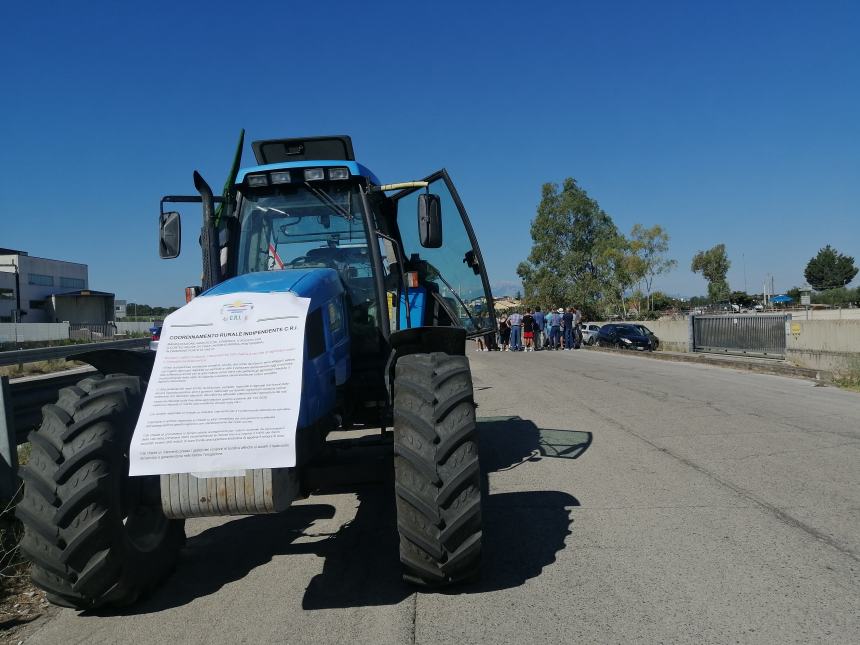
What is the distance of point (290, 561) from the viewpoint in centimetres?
478

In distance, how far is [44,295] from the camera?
61500 mm

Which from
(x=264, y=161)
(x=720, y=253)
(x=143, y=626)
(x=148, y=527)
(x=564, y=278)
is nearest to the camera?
(x=143, y=626)

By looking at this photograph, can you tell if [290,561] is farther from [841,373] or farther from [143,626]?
[841,373]

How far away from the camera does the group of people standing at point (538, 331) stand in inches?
1188

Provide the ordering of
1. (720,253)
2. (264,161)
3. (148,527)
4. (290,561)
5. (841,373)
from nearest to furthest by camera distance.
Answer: (148,527) → (290,561) → (264,161) → (841,373) → (720,253)

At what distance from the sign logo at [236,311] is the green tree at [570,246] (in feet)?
194

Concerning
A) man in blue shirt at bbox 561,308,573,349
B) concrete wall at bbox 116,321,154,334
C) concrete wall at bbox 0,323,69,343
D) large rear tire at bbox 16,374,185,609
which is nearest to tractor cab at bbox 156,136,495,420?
large rear tire at bbox 16,374,185,609

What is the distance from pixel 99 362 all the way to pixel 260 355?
1432 millimetres

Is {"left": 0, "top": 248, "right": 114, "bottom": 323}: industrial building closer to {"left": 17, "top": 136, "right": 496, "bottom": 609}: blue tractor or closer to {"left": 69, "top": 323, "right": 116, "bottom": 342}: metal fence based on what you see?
{"left": 69, "top": 323, "right": 116, "bottom": 342}: metal fence

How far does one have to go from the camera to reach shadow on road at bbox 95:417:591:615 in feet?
13.6

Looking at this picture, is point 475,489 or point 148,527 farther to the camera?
point 148,527

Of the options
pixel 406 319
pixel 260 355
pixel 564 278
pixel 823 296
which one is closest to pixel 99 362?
pixel 260 355

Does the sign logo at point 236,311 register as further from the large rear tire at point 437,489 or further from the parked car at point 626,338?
the parked car at point 626,338

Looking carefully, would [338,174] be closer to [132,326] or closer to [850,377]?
[850,377]
